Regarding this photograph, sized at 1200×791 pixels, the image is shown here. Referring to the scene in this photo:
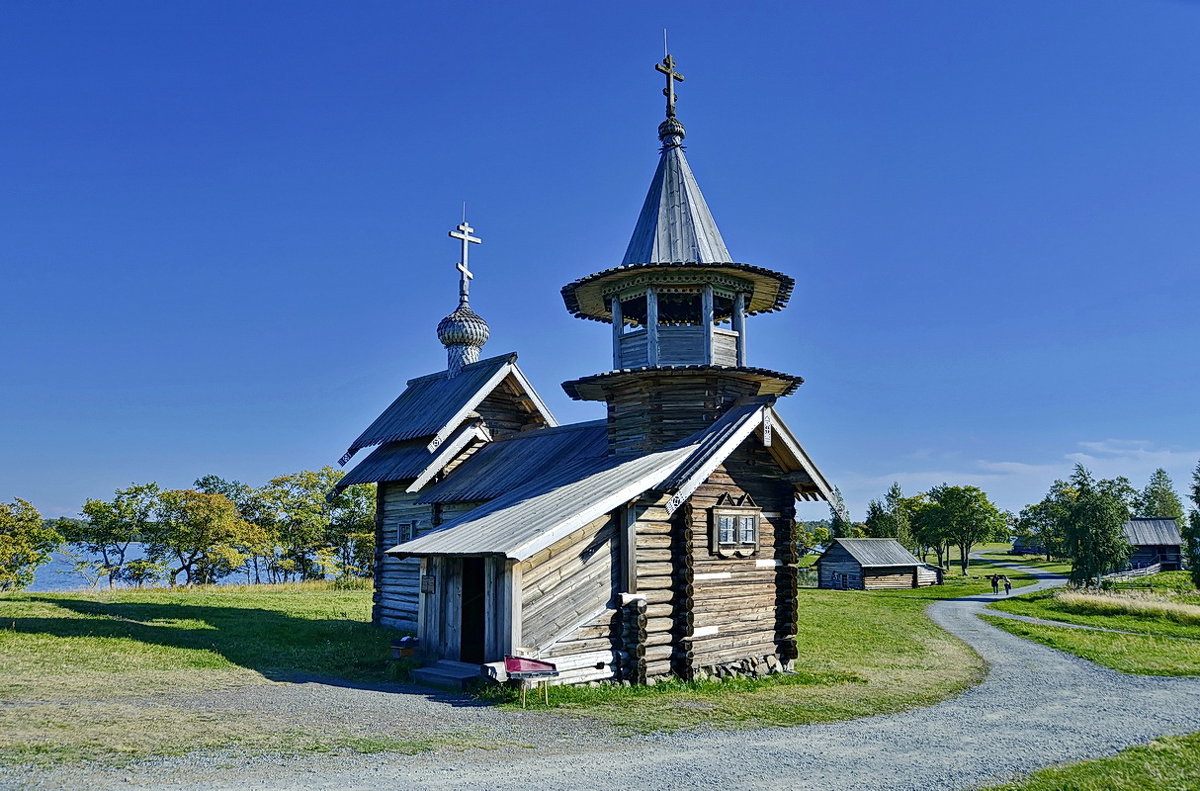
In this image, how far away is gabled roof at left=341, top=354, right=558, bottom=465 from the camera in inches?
1036

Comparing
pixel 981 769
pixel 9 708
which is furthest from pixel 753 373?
pixel 9 708

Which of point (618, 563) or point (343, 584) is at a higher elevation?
point (618, 563)

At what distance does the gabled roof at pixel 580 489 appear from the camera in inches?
643

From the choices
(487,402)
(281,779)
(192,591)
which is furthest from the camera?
(192,591)

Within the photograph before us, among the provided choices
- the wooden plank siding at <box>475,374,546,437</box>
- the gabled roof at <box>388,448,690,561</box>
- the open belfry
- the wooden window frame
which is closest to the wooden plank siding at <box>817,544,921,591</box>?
the wooden plank siding at <box>475,374,546,437</box>

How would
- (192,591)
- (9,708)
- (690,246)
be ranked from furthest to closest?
(192,591) < (690,246) < (9,708)

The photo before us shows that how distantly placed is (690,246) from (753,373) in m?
3.64

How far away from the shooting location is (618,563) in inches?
691

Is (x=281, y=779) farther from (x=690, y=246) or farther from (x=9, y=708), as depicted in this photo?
(x=690, y=246)

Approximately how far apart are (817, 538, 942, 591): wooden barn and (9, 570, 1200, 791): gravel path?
49.2 metres

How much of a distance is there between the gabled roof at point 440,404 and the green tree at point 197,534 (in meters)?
26.8

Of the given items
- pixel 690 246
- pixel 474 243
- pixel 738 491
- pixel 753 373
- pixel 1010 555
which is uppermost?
pixel 474 243

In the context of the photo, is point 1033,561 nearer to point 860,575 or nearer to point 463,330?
point 860,575

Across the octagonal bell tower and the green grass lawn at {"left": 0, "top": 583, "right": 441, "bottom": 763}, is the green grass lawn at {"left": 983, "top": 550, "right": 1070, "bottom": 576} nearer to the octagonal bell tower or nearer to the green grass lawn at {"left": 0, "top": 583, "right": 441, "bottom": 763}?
the octagonal bell tower
